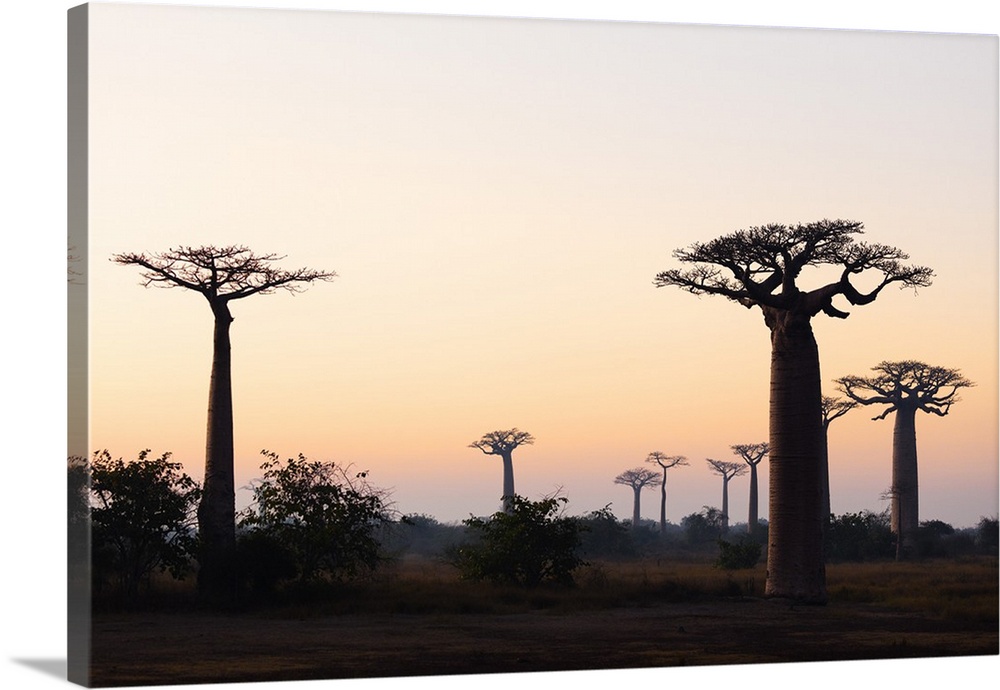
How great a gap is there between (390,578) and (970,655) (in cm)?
486

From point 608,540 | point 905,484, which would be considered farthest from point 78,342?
point 905,484

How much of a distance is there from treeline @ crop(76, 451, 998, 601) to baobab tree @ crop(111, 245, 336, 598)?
0.40 feet

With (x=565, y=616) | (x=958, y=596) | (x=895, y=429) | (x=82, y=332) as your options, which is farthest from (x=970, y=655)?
(x=82, y=332)

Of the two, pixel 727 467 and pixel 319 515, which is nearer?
pixel 319 515

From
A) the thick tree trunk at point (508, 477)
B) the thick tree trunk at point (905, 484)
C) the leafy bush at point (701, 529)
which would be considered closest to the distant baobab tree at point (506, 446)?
the thick tree trunk at point (508, 477)

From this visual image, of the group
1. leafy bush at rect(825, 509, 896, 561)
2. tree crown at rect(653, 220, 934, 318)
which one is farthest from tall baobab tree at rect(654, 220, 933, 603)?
leafy bush at rect(825, 509, 896, 561)

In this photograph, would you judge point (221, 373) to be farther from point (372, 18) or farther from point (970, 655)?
point (970, 655)

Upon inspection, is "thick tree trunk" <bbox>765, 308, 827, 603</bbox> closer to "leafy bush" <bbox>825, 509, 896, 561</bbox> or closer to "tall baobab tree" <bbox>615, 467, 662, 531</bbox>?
"tall baobab tree" <bbox>615, 467, 662, 531</bbox>

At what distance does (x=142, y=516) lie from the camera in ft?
49.3

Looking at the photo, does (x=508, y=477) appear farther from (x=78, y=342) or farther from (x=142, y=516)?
(x=78, y=342)

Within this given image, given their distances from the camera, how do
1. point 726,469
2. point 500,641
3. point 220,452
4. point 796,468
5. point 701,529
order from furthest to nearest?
1. point 701,529
2. point 726,469
3. point 796,468
4. point 220,452
5. point 500,641

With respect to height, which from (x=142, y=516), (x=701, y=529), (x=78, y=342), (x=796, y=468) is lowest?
(x=701, y=529)

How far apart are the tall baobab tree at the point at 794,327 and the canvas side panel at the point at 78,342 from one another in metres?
5.08

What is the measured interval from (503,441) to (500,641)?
3.08 m
